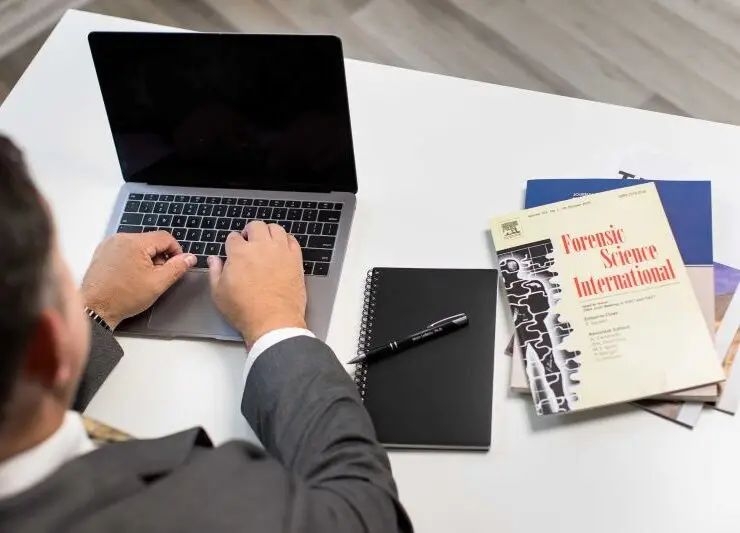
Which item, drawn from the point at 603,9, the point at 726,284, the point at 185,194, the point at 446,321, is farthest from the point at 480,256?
the point at 603,9

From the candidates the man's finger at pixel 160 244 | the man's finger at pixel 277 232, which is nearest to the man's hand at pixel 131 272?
the man's finger at pixel 160 244

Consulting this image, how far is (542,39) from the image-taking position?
224 centimetres

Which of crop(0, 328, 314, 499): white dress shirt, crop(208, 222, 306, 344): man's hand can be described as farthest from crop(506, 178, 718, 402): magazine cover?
crop(0, 328, 314, 499): white dress shirt

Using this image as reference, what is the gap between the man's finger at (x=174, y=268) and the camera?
3.49 ft

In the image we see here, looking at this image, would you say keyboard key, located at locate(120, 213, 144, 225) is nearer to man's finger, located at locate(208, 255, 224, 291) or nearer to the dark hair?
man's finger, located at locate(208, 255, 224, 291)

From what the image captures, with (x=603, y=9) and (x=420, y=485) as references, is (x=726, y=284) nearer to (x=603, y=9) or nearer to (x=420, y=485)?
(x=420, y=485)

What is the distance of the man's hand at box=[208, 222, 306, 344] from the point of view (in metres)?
1.00

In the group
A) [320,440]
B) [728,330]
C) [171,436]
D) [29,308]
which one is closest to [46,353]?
[29,308]

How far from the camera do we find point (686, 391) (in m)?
0.90

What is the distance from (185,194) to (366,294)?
305 millimetres

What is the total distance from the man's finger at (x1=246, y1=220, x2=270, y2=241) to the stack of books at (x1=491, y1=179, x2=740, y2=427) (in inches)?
11.3

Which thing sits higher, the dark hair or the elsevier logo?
the dark hair

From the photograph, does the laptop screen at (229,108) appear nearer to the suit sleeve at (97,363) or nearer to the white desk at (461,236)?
the white desk at (461,236)

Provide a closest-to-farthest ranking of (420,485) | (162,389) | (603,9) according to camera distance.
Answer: (420,485), (162,389), (603,9)
